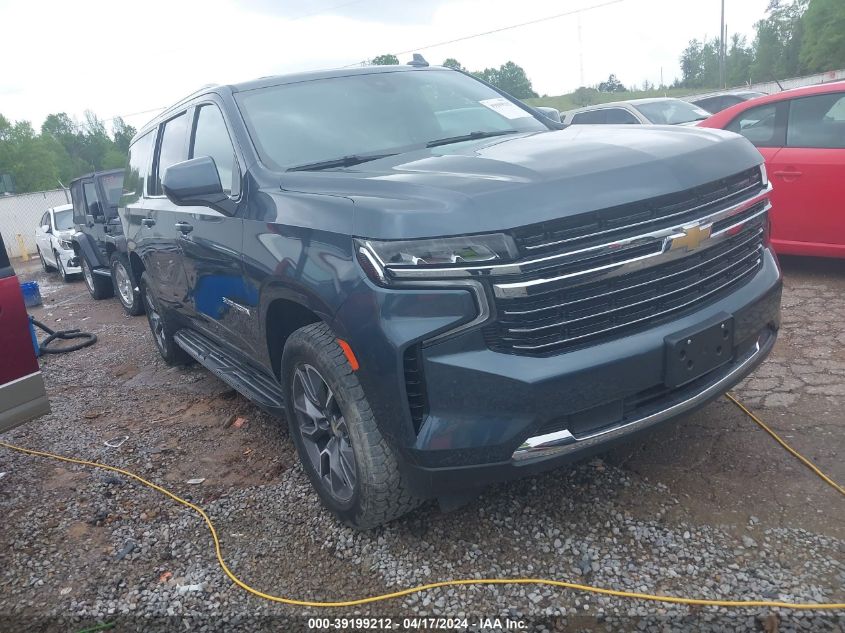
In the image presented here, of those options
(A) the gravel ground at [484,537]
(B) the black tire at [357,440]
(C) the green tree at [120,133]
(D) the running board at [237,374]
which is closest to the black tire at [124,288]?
(D) the running board at [237,374]

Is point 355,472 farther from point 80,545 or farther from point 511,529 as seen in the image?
point 80,545

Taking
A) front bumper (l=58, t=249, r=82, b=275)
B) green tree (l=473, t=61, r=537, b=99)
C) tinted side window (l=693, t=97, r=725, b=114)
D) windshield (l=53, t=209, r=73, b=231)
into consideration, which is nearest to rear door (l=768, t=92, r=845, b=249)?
tinted side window (l=693, t=97, r=725, b=114)

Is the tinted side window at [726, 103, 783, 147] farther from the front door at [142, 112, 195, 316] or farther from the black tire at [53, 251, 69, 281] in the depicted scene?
the black tire at [53, 251, 69, 281]

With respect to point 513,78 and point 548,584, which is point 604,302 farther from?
point 513,78

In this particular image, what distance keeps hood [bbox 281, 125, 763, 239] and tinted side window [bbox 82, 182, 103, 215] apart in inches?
291

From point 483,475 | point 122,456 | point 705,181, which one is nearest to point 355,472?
point 483,475

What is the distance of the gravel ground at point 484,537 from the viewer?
2.36 metres

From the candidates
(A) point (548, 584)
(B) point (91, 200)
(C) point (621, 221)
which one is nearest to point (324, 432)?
(A) point (548, 584)

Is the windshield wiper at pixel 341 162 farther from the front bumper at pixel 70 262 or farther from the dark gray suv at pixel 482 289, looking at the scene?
the front bumper at pixel 70 262

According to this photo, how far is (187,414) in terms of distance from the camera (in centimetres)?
468

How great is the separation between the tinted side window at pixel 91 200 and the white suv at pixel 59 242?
216cm

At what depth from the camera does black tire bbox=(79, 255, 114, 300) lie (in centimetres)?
1009

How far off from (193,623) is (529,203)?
1899mm

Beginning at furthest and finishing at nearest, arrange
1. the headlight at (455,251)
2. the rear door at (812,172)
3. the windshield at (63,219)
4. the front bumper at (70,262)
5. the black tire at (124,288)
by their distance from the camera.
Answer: the windshield at (63,219), the front bumper at (70,262), the black tire at (124,288), the rear door at (812,172), the headlight at (455,251)
